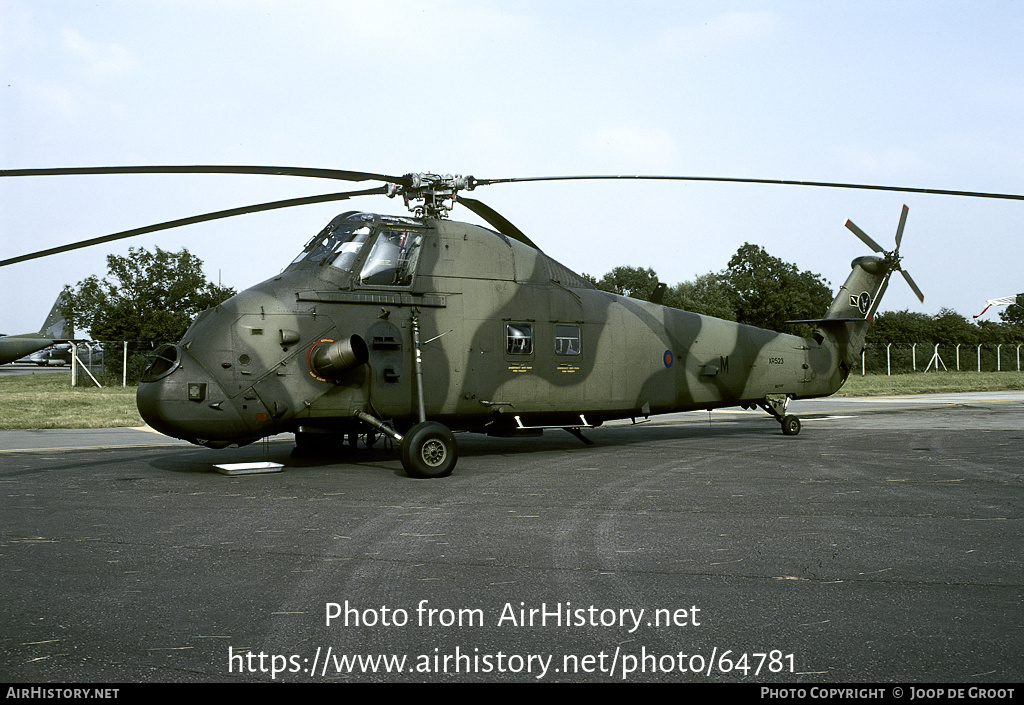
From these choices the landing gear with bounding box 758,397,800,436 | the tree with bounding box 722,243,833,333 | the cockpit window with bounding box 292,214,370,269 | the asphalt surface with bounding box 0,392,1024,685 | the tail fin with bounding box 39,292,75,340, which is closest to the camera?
the asphalt surface with bounding box 0,392,1024,685

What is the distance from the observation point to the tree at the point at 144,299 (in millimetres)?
39188

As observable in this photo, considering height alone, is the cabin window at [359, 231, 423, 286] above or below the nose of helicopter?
above

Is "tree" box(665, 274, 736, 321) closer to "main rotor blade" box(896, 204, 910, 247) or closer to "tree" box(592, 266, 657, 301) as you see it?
"tree" box(592, 266, 657, 301)

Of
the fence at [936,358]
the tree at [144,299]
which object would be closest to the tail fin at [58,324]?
the tree at [144,299]

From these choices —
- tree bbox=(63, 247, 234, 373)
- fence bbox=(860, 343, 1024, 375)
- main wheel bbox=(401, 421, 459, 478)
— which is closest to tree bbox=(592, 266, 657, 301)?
fence bbox=(860, 343, 1024, 375)

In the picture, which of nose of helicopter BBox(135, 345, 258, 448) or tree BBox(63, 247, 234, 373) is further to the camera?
tree BBox(63, 247, 234, 373)

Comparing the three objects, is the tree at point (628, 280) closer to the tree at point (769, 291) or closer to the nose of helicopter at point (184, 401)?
the tree at point (769, 291)

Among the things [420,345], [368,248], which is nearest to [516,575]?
[420,345]

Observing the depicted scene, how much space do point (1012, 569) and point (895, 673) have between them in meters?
2.64

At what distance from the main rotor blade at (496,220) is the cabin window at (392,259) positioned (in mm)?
1033

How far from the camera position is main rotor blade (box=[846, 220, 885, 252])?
18.9 meters

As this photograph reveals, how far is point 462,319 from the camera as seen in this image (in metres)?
12.5

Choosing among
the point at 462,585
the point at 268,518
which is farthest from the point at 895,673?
the point at 268,518

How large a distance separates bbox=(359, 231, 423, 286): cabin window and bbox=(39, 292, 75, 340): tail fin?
3894 cm
